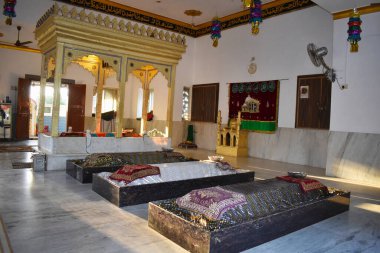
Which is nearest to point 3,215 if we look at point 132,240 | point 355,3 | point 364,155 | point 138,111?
point 132,240

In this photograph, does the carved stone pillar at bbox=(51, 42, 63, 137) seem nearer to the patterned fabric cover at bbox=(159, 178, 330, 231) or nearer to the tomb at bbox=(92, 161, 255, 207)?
the tomb at bbox=(92, 161, 255, 207)

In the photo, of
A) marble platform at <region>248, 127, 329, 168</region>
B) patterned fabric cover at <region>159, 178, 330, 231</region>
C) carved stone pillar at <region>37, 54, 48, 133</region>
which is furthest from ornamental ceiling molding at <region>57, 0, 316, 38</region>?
patterned fabric cover at <region>159, 178, 330, 231</region>

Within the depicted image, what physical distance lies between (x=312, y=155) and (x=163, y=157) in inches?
176

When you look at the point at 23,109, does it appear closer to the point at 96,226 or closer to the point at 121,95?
the point at 121,95

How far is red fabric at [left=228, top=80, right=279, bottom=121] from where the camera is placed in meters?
9.54

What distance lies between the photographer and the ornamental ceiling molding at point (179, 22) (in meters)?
9.36

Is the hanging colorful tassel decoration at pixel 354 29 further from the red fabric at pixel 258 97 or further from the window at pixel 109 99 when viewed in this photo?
the window at pixel 109 99

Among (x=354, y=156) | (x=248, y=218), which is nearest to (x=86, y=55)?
(x=248, y=218)

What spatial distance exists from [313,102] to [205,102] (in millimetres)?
4312

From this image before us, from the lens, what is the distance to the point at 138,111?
1416 cm

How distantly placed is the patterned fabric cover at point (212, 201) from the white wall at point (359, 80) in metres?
4.97

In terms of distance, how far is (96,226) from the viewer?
10.7ft

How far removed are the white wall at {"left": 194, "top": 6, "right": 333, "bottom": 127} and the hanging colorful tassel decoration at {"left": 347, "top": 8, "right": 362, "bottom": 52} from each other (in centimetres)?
164

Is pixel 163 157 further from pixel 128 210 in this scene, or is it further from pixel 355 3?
pixel 355 3
